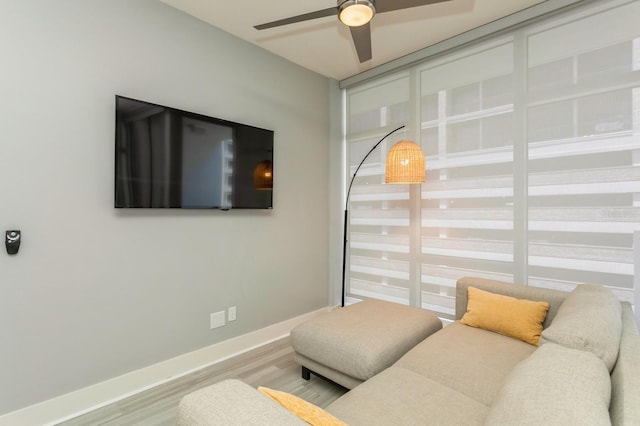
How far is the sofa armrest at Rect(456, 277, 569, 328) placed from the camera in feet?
7.04

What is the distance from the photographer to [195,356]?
2629 millimetres

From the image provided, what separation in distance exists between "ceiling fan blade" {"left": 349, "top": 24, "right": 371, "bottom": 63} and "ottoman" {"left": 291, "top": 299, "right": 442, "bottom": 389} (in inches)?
76.3

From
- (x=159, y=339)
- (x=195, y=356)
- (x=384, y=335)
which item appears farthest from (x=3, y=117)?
(x=384, y=335)

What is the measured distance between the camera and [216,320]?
278 cm

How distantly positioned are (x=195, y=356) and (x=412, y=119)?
308cm

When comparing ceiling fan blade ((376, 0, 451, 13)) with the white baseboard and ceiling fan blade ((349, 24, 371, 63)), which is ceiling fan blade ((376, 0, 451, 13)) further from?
the white baseboard

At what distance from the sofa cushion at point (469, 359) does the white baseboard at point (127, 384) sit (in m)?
1.66

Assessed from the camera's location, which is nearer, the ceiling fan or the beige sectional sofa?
the beige sectional sofa

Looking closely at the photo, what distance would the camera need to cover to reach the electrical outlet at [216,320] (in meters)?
2.75

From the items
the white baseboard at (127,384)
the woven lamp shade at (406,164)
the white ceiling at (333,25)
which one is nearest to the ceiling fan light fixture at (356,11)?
the white ceiling at (333,25)

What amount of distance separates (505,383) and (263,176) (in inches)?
99.0

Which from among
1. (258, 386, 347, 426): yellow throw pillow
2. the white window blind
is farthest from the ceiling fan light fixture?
(258, 386, 347, 426): yellow throw pillow

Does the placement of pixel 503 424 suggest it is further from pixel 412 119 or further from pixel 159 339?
pixel 412 119

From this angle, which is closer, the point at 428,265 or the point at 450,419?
the point at 450,419
